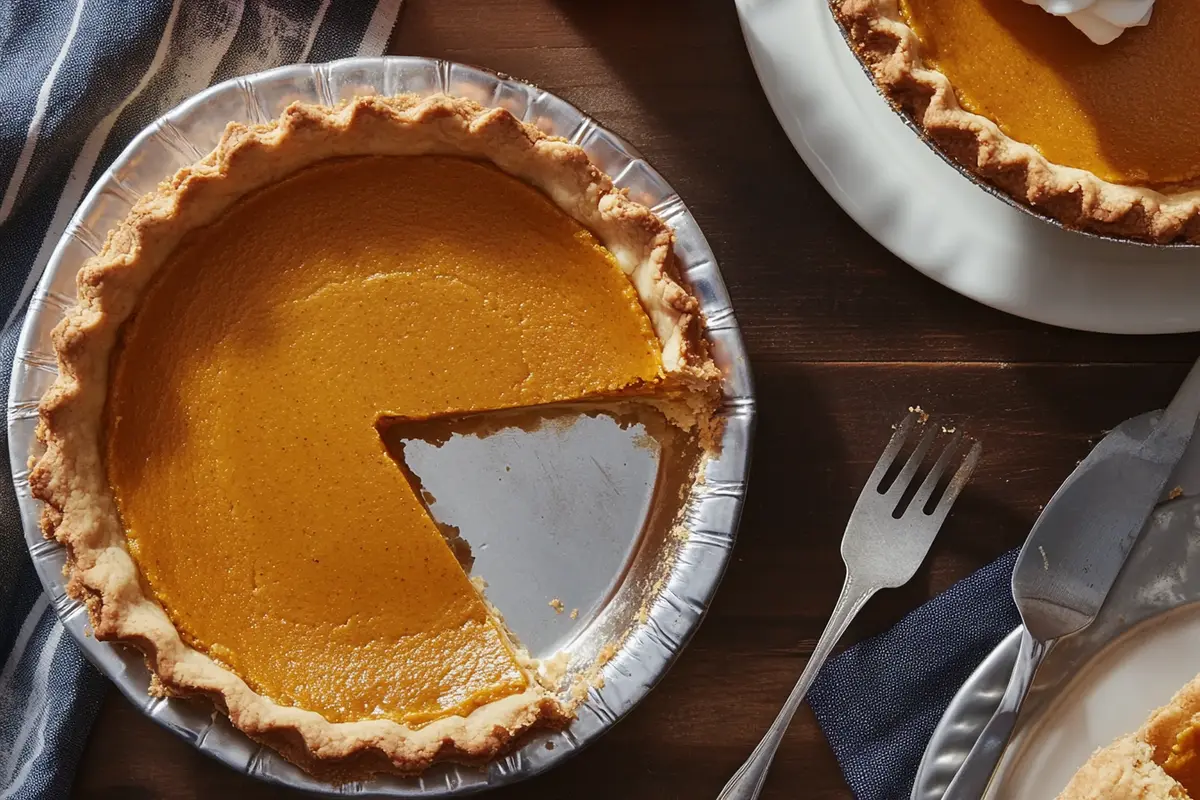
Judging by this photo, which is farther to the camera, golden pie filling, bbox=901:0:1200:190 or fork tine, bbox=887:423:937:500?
fork tine, bbox=887:423:937:500

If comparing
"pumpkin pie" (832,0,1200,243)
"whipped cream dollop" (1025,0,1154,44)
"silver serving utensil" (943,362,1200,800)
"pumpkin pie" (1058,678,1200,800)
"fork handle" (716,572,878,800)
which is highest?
"whipped cream dollop" (1025,0,1154,44)

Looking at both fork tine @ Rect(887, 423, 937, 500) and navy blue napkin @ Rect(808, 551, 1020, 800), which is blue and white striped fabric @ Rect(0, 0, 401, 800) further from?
navy blue napkin @ Rect(808, 551, 1020, 800)

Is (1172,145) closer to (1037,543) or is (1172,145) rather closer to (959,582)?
(1037,543)

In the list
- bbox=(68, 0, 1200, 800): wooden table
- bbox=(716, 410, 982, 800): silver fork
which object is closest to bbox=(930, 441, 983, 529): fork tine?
bbox=(716, 410, 982, 800): silver fork

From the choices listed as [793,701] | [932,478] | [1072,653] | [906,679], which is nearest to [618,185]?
[932,478]

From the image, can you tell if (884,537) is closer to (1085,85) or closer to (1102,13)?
(1085,85)

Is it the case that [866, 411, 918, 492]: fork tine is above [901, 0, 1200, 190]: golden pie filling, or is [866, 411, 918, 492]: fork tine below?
below

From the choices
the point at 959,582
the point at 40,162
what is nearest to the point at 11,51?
the point at 40,162
